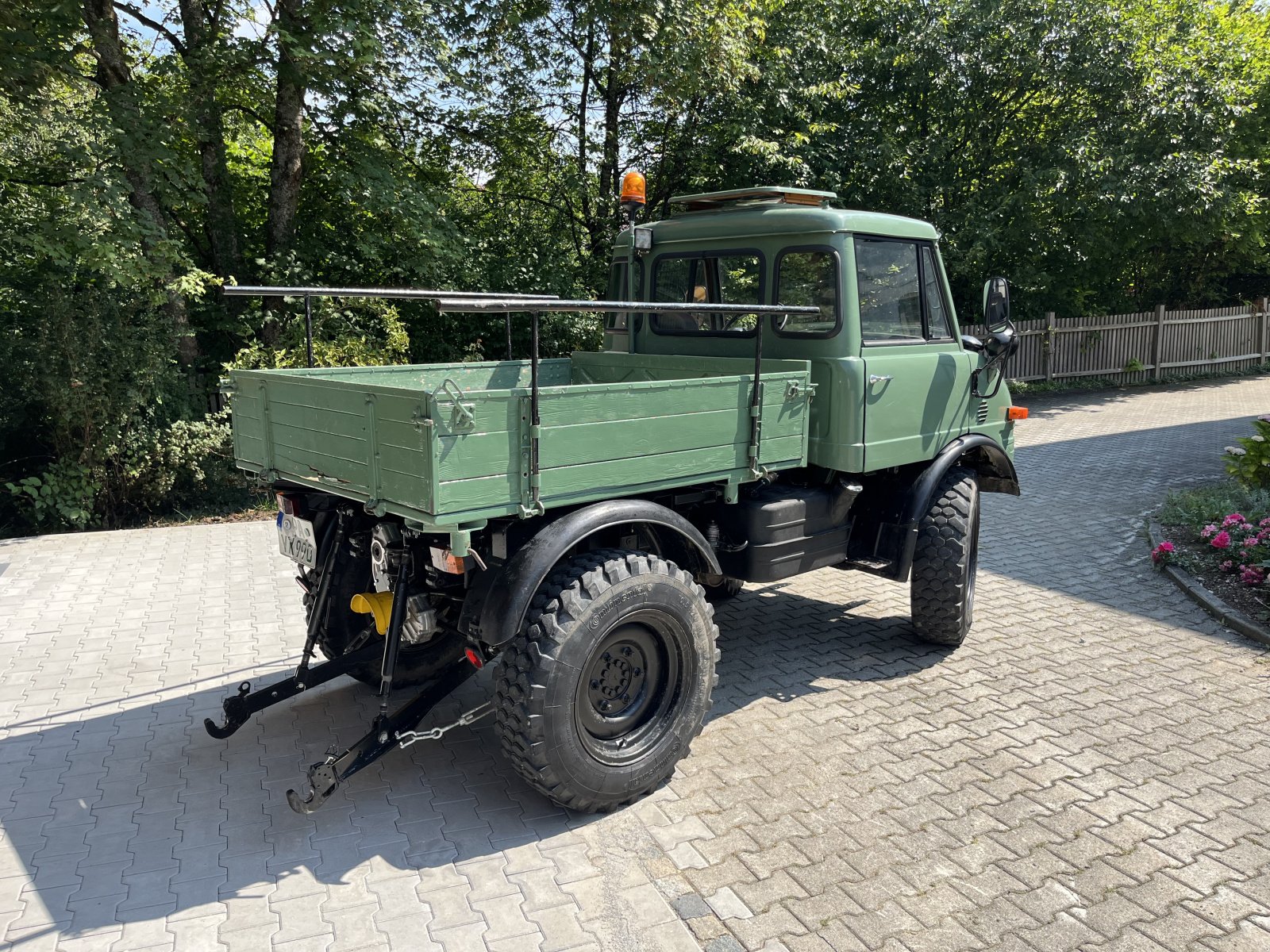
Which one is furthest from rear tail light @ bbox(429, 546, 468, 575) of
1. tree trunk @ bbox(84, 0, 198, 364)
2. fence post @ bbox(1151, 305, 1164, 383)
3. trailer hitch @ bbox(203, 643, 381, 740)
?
fence post @ bbox(1151, 305, 1164, 383)

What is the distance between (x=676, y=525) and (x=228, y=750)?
2.35 metres

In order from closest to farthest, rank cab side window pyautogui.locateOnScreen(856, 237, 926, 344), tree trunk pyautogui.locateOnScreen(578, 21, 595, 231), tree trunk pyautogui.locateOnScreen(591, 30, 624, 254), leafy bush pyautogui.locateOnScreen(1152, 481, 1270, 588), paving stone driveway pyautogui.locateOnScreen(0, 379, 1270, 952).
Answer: paving stone driveway pyautogui.locateOnScreen(0, 379, 1270, 952) → cab side window pyautogui.locateOnScreen(856, 237, 926, 344) → leafy bush pyautogui.locateOnScreen(1152, 481, 1270, 588) → tree trunk pyautogui.locateOnScreen(578, 21, 595, 231) → tree trunk pyautogui.locateOnScreen(591, 30, 624, 254)

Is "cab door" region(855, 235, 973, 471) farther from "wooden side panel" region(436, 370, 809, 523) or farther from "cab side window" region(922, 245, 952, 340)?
"wooden side panel" region(436, 370, 809, 523)

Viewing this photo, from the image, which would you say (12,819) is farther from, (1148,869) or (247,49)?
(247,49)

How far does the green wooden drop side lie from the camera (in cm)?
306

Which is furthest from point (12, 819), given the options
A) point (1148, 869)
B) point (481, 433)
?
point (1148, 869)

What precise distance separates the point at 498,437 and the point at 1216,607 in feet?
16.8

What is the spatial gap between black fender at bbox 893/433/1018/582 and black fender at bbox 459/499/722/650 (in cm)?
159

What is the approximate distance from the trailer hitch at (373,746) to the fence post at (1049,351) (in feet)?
53.6

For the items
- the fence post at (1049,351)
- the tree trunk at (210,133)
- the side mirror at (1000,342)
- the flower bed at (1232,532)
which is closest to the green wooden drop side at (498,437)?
the side mirror at (1000,342)

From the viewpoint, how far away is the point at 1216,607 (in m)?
5.80

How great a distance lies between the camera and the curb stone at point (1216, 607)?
17.6ft

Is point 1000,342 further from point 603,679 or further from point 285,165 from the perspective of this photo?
point 285,165

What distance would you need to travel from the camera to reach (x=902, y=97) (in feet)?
50.3
